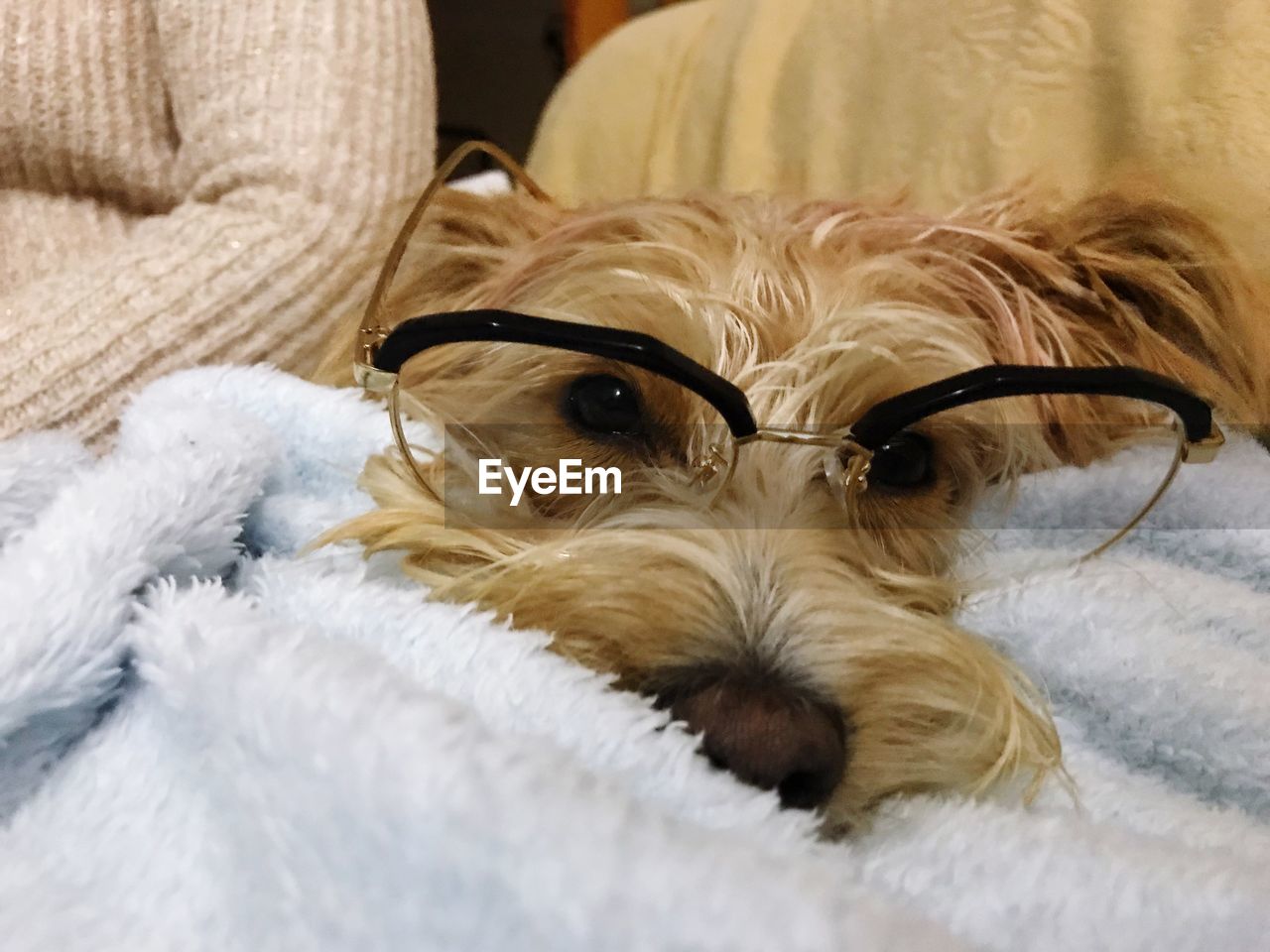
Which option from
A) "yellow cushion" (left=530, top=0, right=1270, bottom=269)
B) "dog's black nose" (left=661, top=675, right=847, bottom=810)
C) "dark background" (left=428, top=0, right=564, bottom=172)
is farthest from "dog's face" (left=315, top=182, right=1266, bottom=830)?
"dark background" (left=428, top=0, right=564, bottom=172)

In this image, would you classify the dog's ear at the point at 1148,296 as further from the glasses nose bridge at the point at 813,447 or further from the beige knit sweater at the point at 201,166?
the beige knit sweater at the point at 201,166

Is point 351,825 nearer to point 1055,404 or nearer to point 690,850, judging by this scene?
point 690,850

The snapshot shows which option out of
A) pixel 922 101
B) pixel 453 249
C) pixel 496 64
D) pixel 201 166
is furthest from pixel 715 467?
pixel 496 64

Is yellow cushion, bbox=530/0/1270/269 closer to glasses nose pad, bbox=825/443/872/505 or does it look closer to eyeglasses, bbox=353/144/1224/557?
eyeglasses, bbox=353/144/1224/557

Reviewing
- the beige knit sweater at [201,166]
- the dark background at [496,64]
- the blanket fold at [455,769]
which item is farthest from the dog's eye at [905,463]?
the dark background at [496,64]

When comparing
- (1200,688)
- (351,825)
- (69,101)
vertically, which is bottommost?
(1200,688)

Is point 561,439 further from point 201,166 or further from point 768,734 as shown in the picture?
point 201,166

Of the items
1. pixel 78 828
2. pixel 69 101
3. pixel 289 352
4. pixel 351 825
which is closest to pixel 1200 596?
pixel 351 825
